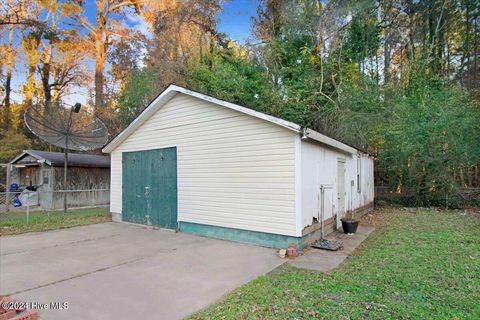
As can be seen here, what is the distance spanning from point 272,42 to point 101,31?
12.2 m

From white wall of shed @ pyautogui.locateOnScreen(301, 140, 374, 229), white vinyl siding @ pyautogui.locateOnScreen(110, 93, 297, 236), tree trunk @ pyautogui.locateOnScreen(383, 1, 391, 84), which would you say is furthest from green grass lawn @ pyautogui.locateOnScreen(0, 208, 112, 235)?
tree trunk @ pyautogui.locateOnScreen(383, 1, 391, 84)

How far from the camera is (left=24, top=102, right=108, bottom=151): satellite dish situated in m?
12.5

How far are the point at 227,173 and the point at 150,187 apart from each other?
3019 millimetres

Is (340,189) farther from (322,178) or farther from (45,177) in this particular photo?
(45,177)

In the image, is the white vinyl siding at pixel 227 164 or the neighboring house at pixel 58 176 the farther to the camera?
the neighboring house at pixel 58 176

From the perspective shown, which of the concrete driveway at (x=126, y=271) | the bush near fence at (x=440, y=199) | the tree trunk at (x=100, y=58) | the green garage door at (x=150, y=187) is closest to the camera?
the concrete driveway at (x=126, y=271)

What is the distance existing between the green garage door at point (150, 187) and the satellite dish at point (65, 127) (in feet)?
13.2

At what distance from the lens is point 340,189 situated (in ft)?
28.6

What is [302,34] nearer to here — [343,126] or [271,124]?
[343,126]

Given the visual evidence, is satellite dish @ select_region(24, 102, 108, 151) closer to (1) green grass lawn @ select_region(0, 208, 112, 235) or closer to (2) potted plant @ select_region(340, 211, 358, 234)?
(1) green grass lawn @ select_region(0, 208, 112, 235)

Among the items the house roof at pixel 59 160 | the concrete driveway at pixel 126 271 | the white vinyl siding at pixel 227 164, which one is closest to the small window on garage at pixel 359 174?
the white vinyl siding at pixel 227 164

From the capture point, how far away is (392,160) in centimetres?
1280

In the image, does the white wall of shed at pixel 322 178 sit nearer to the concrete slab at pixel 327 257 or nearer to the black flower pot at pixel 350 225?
the black flower pot at pixel 350 225

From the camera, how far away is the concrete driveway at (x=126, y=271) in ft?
12.2
